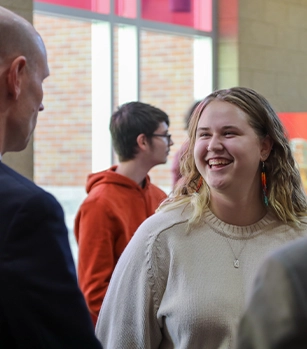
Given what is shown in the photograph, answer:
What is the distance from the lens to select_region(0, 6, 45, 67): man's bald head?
5.03 feet

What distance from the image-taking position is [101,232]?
338 centimetres

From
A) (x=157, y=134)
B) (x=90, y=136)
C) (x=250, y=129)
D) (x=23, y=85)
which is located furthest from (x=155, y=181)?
(x=23, y=85)

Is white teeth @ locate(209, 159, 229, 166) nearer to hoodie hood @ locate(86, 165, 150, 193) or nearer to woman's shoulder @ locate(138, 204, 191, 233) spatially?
woman's shoulder @ locate(138, 204, 191, 233)

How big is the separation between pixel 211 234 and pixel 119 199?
1283 mm

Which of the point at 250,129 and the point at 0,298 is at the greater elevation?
the point at 250,129

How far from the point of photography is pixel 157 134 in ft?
13.3

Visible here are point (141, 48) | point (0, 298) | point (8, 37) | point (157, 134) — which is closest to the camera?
point (0, 298)

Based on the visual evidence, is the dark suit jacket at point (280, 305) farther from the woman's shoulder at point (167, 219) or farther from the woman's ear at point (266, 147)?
the woman's ear at point (266, 147)

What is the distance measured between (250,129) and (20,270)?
1314 millimetres

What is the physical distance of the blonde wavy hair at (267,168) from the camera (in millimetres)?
2492

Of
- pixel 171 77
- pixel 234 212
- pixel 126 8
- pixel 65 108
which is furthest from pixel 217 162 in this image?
pixel 171 77

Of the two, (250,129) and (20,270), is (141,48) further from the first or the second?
(20,270)

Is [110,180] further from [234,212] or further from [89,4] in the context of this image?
[89,4]

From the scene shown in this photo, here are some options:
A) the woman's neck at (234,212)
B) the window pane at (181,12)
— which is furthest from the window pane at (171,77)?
the woman's neck at (234,212)
